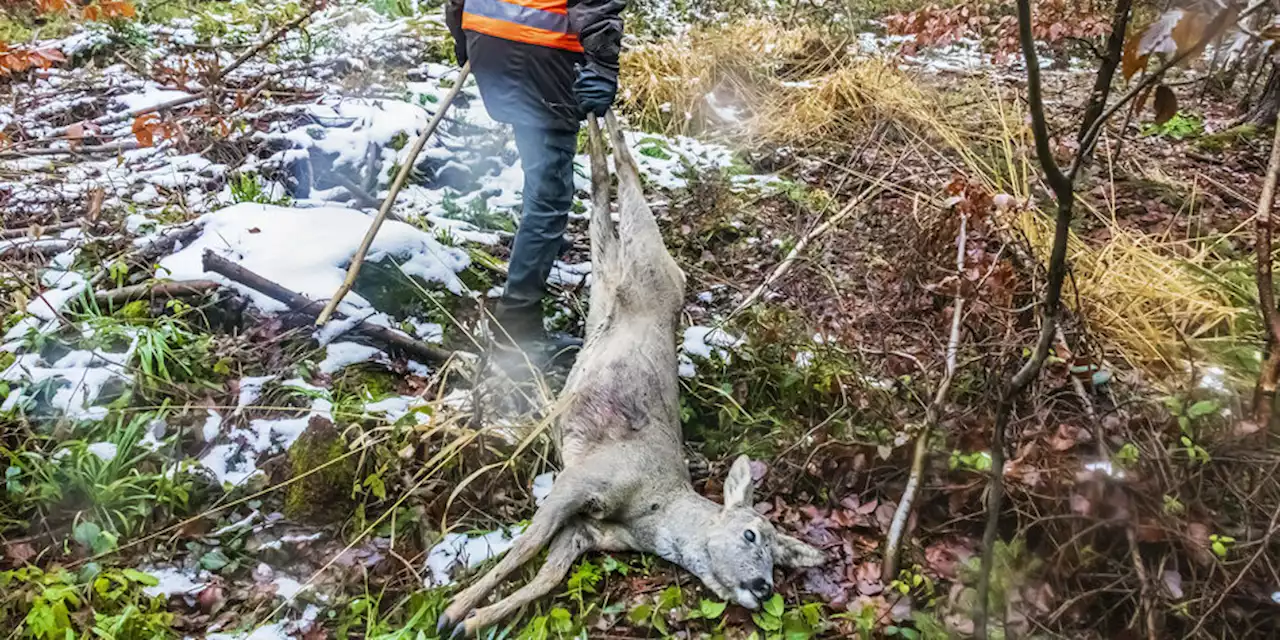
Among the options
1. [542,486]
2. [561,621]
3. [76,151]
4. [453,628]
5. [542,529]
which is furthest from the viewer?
[76,151]

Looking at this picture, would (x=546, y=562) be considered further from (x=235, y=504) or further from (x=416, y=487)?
(x=235, y=504)

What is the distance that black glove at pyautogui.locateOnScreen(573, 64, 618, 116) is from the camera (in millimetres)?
3580

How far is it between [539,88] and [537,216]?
65cm

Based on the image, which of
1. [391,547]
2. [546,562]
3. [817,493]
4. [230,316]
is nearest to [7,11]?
[230,316]

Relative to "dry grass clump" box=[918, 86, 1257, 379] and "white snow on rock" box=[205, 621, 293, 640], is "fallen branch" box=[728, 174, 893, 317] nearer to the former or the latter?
"dry grass clump" box=[918, 86, 1257, 379]

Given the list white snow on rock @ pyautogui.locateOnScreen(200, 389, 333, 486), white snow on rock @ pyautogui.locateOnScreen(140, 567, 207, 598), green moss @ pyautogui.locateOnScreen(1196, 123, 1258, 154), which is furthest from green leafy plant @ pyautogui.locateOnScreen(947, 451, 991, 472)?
green moss @ pyautogui.locateOnScreen(1196, 123, 1258, 154)

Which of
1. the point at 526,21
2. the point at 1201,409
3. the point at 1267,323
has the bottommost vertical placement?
the point at 1201,409

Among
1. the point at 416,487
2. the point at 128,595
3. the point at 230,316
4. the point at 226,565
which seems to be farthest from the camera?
the point at 230,316

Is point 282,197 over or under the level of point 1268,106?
under

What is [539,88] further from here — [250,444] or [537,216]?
[250,444]

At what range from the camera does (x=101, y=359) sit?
347cm

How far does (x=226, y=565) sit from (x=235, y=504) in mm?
265

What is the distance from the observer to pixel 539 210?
3951 millimetres

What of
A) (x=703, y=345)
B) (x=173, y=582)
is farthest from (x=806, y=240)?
(x=173, y=582)
